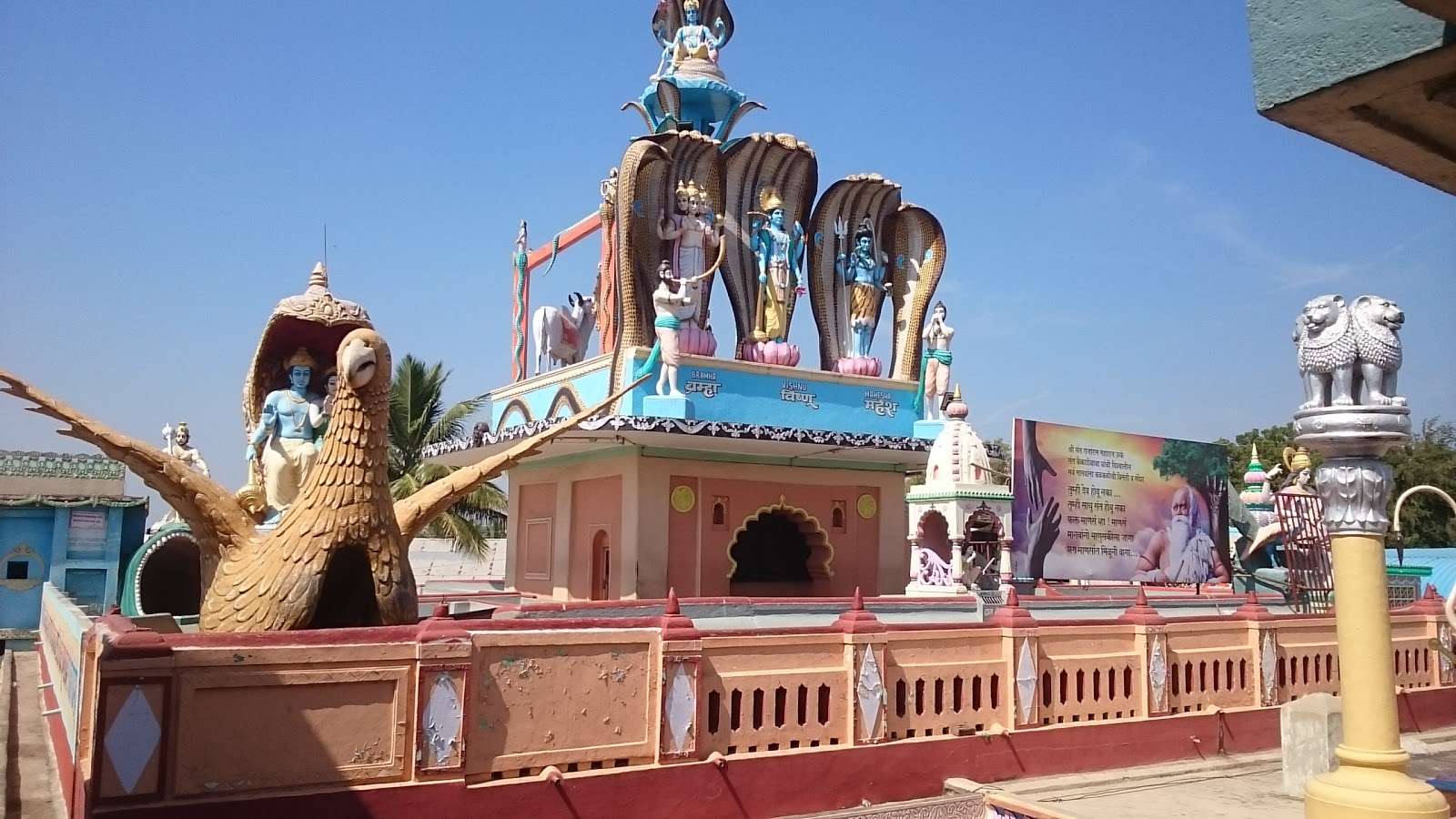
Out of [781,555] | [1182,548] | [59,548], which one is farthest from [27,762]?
[1182,548]

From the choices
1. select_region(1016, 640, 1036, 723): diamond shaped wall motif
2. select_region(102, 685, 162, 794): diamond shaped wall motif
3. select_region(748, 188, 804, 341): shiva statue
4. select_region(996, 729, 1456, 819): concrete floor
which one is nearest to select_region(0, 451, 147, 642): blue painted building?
select_region(748, 188, 804, 341): shiva statue

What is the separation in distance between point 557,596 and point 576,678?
38.9 feet

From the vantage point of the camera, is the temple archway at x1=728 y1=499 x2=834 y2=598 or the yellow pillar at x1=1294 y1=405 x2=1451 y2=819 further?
the temple archway at x1=728 y1=499 x2=834 y2=598

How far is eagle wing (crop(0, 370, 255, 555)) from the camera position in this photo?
7258 mm

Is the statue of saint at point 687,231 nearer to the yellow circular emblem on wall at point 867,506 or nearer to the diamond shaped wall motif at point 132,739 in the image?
the yellow circular emblem on wall at point 867,506

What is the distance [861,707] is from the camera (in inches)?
341

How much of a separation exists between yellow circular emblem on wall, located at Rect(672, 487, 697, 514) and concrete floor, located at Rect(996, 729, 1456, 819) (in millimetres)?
8627

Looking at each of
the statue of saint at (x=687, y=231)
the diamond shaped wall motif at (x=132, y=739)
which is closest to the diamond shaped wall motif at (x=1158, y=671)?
the diamond shaped wall motif at (x=132, y=739)

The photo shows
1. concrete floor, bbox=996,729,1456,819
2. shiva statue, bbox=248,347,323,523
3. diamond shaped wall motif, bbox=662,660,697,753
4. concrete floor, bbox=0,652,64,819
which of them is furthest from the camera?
shiva statue, bbox=248,347,323,523

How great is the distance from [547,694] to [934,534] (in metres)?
12.3

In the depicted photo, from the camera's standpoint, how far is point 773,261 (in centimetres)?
1916

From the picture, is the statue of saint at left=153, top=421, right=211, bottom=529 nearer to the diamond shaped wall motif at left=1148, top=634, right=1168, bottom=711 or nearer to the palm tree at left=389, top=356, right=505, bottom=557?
the palm tree at left=389, top=356, right=505, bottom=557

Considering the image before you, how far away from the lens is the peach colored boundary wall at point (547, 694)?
231 inches

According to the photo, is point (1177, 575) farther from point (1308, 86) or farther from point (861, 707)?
point (1308, 86)
